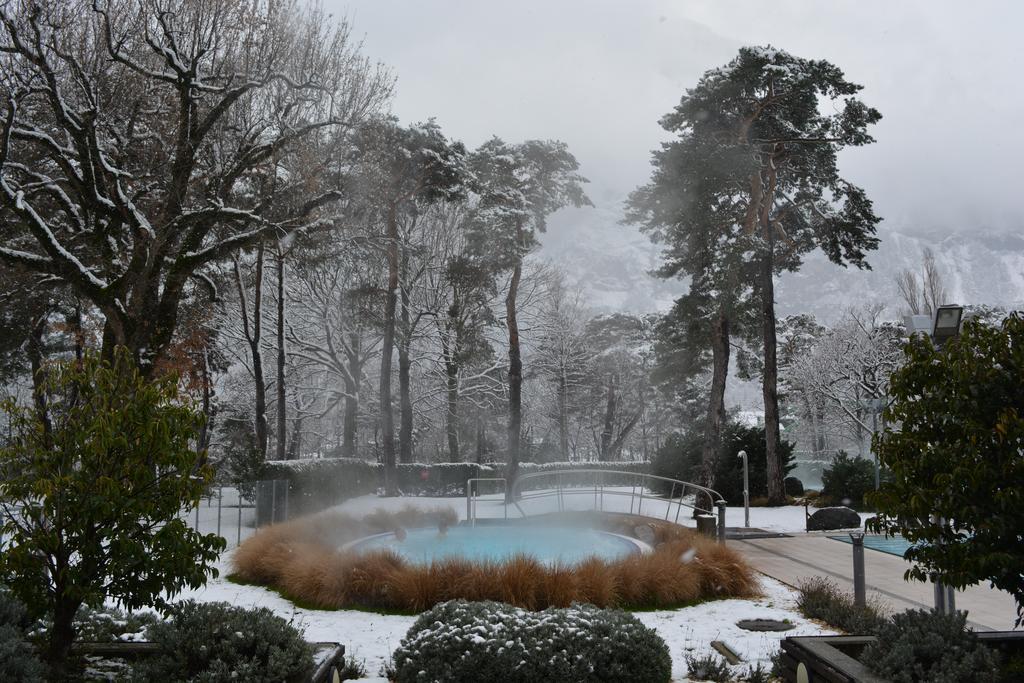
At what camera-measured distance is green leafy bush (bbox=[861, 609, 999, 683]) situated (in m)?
4.05

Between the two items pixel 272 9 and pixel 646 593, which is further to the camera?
pixel 272 9

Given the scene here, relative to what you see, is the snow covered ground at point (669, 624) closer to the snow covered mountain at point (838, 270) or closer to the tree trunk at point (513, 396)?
the tree trunk at point (513, 396)

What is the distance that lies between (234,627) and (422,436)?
3297cm

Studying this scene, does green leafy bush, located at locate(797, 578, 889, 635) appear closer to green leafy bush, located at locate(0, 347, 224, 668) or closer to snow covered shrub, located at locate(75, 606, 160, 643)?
green leafy bush, located at locate(0, 347, 224, 668)

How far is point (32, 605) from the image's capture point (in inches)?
181

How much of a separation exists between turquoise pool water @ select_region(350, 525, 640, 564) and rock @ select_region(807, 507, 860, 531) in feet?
17.0

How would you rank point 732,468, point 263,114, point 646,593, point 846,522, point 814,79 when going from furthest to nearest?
point 732,468 → point 814,79 → point 846,522 → point 263,114 → point 646,593

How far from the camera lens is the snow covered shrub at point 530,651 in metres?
5.02

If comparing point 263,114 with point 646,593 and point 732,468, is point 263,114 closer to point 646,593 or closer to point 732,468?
point 646,593

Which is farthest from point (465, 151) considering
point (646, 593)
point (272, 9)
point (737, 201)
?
point (646, 593)

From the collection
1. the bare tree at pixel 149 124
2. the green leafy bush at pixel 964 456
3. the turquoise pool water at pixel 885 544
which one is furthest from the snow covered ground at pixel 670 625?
the bare tree at pixel 149 124

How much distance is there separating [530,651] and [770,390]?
59.8 feet

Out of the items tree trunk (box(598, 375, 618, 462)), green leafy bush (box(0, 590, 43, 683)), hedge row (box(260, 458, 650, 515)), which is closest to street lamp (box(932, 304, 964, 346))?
green leafy bush (box(0, 590, 43, 683))

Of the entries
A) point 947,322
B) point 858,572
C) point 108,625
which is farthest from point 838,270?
point 108,625
